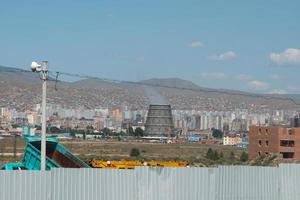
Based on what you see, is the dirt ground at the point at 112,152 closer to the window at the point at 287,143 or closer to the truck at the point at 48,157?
the window at the point at 287,143

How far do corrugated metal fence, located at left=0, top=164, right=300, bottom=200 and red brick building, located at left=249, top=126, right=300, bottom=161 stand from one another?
287 feet

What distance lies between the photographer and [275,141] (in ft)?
345

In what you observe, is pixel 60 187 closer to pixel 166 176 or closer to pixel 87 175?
pixel 87 175

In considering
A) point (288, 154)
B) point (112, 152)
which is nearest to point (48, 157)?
point (288, 154)

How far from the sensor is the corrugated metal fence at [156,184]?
13477mm

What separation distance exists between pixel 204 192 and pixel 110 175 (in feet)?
8.07

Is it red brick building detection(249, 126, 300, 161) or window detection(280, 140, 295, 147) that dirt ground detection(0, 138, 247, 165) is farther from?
window detection(280, 140, 295, 147)

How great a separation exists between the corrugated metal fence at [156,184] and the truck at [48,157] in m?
6.90

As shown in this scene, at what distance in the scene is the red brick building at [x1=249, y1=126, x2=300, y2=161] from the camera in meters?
104

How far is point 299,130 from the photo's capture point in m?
108

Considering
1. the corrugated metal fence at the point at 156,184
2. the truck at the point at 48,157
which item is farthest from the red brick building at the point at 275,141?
the corrugated metal fence at the point at 156,184

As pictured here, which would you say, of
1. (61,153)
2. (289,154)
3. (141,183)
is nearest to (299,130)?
(289,154)

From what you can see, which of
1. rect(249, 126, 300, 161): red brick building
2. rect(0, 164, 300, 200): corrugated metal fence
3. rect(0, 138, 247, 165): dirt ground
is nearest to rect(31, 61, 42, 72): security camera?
rect(0, 164, 300, 200): corrugated metal fence

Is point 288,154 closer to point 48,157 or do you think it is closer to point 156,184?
point 48,157
